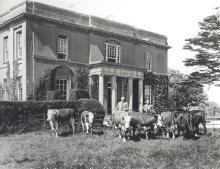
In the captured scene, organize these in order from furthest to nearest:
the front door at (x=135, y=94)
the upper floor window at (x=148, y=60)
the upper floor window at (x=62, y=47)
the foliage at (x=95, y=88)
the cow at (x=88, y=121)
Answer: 1. the upper floor window at (x=148, y=60)
2. the front door at (x=135, y=94)
3. the foliage at (x=95, y=88)
4. the upper floor window at (x=62, y=47)
5. the cow at (x=88, y=121)

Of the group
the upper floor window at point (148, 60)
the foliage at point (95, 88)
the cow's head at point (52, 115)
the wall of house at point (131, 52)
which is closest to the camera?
the cow's head at point (52, 115)

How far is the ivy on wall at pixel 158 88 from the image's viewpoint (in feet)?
95.1

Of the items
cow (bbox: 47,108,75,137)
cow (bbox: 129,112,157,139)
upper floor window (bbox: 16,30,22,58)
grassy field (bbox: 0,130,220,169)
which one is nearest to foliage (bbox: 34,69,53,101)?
upper floor window (bbox: 16,30,22,58)

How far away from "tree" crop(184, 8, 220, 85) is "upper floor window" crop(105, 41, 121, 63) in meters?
9.20

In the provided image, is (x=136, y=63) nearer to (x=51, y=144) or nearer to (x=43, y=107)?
(x=43, y=107)

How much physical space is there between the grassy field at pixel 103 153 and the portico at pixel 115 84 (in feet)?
26.8

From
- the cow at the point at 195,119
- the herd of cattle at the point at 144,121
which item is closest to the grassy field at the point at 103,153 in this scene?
the herd of cattle at the point at 144,121

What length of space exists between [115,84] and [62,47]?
4551 millimetres

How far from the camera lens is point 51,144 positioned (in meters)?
12.6

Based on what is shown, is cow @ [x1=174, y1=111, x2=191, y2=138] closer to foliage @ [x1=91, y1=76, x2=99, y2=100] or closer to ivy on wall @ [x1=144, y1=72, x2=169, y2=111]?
foliage @ [x1=91, y1=76, x2=99, y2=100]

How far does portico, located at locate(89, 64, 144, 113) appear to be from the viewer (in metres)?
22.8

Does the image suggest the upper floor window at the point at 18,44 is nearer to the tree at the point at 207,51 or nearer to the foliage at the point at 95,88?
the foliage at the point at 95,88

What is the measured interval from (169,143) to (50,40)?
1228 cm

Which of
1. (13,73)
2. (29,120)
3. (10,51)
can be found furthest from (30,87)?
(29,120)
